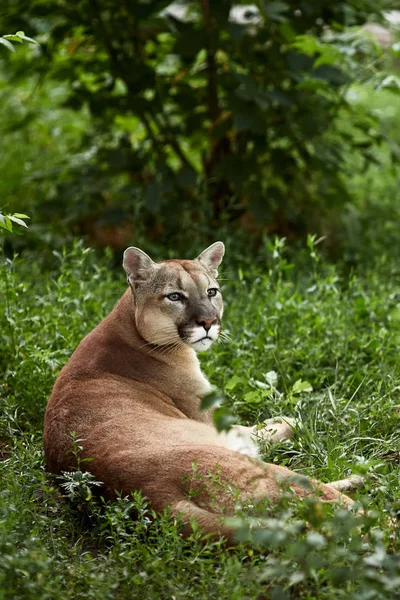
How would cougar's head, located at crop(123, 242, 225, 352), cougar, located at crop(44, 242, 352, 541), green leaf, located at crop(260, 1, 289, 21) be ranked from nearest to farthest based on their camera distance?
cougar, located at crop(44, 242, 352, 541)
cougar's head, located at crop(123, 242, 225, 352)
green leaf, located at crop(260, 1, 289, 21)

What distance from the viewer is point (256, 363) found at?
519cm

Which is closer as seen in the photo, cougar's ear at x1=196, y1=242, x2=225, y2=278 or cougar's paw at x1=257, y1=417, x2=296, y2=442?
cougar's paw at x1=257, y1=417, x2=296, y2=442

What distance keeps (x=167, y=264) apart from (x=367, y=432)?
1258mm

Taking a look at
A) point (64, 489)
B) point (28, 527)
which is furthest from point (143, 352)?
point (28, 527)

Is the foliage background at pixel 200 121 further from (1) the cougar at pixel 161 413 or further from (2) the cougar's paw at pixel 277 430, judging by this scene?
(2) the cougar's paw at pixel 277 430

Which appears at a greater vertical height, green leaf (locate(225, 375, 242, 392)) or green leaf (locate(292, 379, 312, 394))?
green leaf (locate(292, 379, 312, 394))

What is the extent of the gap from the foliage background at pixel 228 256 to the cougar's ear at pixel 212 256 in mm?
462

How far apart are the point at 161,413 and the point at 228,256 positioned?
2.70 m

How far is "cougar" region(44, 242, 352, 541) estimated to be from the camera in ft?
11.1

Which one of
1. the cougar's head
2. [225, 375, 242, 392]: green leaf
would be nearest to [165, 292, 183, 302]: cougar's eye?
the cougar's head

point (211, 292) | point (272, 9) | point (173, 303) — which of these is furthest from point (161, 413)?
point (272, 9)

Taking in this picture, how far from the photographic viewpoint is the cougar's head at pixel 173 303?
446 cm

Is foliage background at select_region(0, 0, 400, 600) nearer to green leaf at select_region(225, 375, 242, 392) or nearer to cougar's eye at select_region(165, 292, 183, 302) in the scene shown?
green leaf at select_region(225, 375, 242, 392)

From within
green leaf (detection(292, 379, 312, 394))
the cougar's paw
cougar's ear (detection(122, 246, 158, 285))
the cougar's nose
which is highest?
cougar's ear (detection(122, 246, 158, 285))
